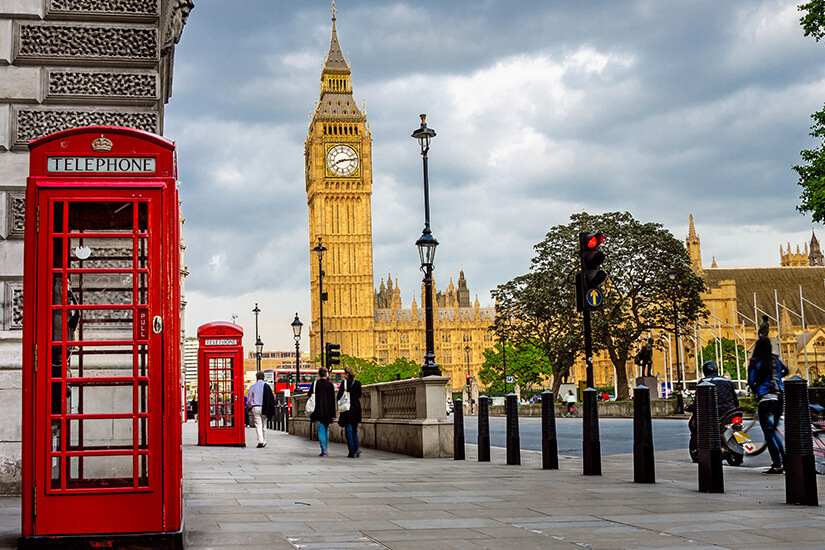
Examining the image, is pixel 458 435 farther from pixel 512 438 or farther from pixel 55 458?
pixel 55 458

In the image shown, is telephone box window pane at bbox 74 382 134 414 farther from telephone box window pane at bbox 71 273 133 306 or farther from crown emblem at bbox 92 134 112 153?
crown emblem at bbox 92 134 112 153

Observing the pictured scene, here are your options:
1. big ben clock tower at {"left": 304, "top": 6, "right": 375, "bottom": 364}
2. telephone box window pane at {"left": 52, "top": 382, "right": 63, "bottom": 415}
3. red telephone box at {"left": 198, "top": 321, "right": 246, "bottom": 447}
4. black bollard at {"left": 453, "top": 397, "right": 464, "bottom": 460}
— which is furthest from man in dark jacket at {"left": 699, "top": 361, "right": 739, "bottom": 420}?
big ben clock tower at {"left": 304, "top": 6, "right": 375, "bottom": 364}

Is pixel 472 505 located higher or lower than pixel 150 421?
lower

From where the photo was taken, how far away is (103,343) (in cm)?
533

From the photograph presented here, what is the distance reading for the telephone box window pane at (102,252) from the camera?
219 inches

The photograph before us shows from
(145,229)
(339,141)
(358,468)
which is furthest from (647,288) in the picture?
(339,141)

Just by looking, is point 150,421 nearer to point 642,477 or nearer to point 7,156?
point 7,156

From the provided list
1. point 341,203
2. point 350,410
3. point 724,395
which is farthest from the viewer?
point 341,203

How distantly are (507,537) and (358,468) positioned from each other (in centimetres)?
697

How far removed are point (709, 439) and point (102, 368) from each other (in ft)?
18.5

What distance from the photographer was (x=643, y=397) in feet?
31.7

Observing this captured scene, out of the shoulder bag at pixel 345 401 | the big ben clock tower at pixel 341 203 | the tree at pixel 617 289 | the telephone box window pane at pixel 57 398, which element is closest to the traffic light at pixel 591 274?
the shoulder bag at pixel 345 401

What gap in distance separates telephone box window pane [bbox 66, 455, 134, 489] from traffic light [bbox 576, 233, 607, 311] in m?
7.46

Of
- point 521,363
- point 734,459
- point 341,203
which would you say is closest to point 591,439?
point 734,459
